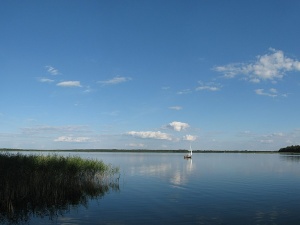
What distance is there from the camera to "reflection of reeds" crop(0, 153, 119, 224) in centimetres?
2383

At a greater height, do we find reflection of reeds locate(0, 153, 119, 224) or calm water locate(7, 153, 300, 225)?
reflection of reeds locate(0, 153, 119, 224)

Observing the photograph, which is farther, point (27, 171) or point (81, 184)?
point (81, 184)

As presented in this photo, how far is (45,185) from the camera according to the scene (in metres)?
28.1

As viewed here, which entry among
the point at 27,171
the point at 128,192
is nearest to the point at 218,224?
the point at 128,192

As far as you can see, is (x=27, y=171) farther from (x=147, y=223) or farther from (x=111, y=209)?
(x=147, y=223)

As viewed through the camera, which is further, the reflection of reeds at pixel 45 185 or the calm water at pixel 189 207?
the reflection of reeds at pixel 45 185

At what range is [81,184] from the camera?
34.9 m

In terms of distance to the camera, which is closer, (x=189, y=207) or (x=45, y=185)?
(x=189, y=207)

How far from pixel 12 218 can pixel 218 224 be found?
43.0ft

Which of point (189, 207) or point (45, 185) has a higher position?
point (45, 185)

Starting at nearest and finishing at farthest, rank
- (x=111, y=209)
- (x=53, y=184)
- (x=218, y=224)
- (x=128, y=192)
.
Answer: (x=218, y=224) < (x=111, y=209) < (x=53, y=184) < (x=128, y=192)

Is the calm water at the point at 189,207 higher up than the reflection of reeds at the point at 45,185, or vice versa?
the reflection of reeds at the point at 45,185

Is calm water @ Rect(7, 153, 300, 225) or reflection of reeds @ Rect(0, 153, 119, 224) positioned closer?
calm water @ Rect(7, 153, 300, 225)

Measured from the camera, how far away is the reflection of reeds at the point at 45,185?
78.2ft
